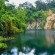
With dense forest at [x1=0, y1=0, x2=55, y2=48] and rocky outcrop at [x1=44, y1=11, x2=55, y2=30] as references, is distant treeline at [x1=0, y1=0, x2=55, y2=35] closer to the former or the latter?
dense forest at [x1=0, y1=0, x2=55, y2=48]

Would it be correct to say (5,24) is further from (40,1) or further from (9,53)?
(40,1)

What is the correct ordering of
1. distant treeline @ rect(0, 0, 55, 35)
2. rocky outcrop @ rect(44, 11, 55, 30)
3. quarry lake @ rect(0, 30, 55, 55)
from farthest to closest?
rocky outcrop @ rect(44, 11, 55, 30), distant treeline @ rect(0, 0, 55, 35), quarry lake @ rect(0, 30, 55, 55)

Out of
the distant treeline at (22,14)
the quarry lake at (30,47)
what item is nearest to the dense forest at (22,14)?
the distant treeline at (22,14)

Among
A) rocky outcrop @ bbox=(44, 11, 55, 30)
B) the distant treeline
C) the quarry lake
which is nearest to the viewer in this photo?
the quarry lake

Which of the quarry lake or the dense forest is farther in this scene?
the dense forest

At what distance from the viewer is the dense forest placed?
44.9 metres

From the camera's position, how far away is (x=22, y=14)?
6212cm

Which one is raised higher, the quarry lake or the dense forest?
the dense forest

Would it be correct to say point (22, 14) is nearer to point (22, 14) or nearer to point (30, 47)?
point (22, 14)

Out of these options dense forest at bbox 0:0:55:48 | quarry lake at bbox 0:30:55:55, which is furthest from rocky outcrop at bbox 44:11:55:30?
quarry lake at bbox 0:30:55:55

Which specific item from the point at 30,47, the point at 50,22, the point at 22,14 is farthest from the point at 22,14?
the point at 30,47

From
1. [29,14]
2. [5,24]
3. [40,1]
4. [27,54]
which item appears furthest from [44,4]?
[27,54]

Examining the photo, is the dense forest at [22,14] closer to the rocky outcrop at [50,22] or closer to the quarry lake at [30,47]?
the rocky outcrop at [50,22]

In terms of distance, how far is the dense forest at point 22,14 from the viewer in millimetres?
44925
